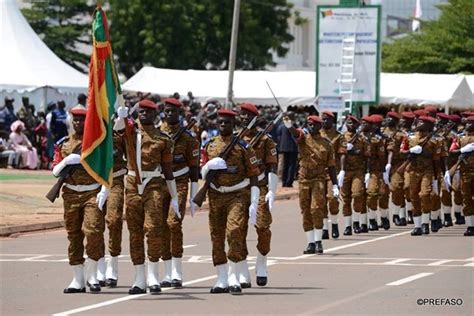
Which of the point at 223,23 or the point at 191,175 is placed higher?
the point at 223,23

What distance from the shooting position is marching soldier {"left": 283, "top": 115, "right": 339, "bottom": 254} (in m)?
19.7

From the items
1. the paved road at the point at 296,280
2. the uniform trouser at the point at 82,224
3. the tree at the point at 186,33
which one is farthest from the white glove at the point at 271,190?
the tree at the point at 186,33

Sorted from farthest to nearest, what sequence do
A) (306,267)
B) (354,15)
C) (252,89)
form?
(252,89), (354,15), (306,267)

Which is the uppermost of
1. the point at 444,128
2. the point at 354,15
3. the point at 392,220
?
the point at 354,15

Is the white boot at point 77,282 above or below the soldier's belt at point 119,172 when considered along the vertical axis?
below

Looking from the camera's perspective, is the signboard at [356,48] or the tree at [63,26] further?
the tree at [63,26]

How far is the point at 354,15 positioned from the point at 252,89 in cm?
835

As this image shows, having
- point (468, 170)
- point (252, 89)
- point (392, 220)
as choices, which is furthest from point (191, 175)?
point (252, 89)

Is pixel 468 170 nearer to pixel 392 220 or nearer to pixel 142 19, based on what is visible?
pixel 392 220

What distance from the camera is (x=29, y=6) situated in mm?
67125

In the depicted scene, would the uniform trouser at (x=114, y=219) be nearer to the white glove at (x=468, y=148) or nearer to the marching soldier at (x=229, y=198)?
the marching soldier at (x=229, y=198)

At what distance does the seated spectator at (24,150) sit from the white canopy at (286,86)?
394 inches

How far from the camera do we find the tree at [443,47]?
2105 inches

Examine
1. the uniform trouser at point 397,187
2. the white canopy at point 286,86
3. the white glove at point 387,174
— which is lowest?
the uniform trouser at point 397,187
